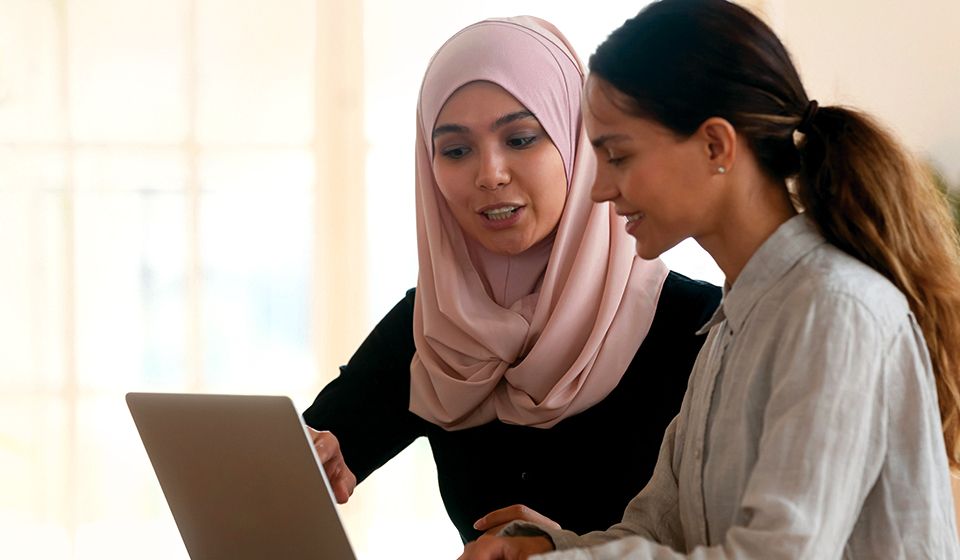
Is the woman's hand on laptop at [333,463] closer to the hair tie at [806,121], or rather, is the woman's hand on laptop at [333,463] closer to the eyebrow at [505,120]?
the eyebrow at [505,120]

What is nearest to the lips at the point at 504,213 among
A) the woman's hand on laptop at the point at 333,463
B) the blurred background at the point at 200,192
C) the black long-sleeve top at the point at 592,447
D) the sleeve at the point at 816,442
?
the black long-sleeve top at the point at 592,447

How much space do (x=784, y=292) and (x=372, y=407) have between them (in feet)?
3.10

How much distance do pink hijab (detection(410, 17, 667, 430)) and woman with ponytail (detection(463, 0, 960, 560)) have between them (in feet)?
1.51

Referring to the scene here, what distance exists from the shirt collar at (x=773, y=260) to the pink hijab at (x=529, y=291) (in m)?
0.56

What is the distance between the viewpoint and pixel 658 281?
175 cm

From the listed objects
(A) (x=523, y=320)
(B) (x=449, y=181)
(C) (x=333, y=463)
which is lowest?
(C) (x=333, y=463)

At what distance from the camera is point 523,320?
1778 mm

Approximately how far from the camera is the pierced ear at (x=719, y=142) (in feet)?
3.64

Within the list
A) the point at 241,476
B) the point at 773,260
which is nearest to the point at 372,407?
the point at 241,476

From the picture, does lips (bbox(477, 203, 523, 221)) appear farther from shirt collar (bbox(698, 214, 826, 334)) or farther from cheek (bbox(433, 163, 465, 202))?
shirt collar (bbox(698, 214, 826, 334))

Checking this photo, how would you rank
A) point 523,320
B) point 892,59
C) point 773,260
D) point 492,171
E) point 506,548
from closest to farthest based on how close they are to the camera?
1. point 773,260
2. point 506,548
3. point 492,171
4. point 523,320
5. point 892,59

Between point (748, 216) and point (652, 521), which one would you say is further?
point (652, 521)

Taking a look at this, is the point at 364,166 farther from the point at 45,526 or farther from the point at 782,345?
the point at 782,345

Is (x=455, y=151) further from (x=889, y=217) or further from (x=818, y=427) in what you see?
(x=818, y=427)
